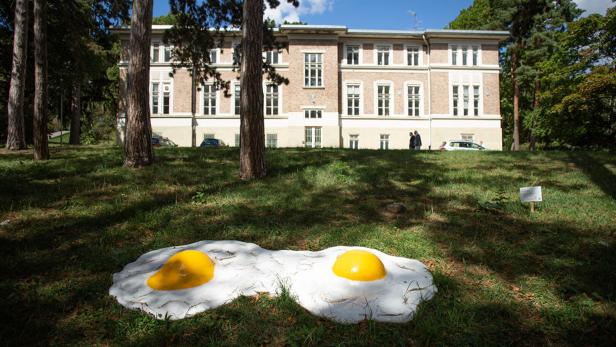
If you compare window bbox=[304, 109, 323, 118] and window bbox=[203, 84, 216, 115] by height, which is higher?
window bbox=[203, 84, 216, 115]

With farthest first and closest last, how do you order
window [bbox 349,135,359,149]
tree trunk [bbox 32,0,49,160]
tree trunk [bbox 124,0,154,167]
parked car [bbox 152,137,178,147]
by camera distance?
window [bbox 349,135,359,149] → parked car [bbox 152,137,178,147] → tree trunk [bbox 32,0,49,160] → tree trunk [bbox 124,0,154,167]

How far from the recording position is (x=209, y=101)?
3166 cm

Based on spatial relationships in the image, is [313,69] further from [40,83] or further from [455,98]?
[40,83]

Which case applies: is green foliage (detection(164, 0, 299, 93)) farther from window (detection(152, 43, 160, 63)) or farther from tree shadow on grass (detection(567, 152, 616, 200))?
window (detection(152, 43, 160, 63))

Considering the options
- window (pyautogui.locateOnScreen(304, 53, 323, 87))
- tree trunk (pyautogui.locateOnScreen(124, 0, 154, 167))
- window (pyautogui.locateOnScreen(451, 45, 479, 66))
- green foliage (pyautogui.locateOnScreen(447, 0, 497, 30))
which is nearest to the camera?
tree trunk (pyautogui.locateOnScreen(124, 0, 154, 167))

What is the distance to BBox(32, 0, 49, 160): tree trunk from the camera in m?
9.21

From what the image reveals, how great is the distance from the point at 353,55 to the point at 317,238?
30179 millimetres

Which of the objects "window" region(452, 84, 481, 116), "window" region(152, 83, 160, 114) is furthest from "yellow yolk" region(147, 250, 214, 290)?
"window" region(452, 84, 481, 116)

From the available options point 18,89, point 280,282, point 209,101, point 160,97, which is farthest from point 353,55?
point 280,282

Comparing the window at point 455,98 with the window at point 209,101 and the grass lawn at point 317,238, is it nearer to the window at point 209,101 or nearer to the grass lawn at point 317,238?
the window at point 209,101

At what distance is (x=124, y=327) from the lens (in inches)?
115

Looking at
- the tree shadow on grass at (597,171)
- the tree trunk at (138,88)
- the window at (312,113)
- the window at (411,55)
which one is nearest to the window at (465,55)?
the window at (411,55)

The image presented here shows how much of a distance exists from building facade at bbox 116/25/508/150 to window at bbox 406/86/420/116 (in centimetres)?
9

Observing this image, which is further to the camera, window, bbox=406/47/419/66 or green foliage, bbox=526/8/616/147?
window, bbox=406/47/419/66
